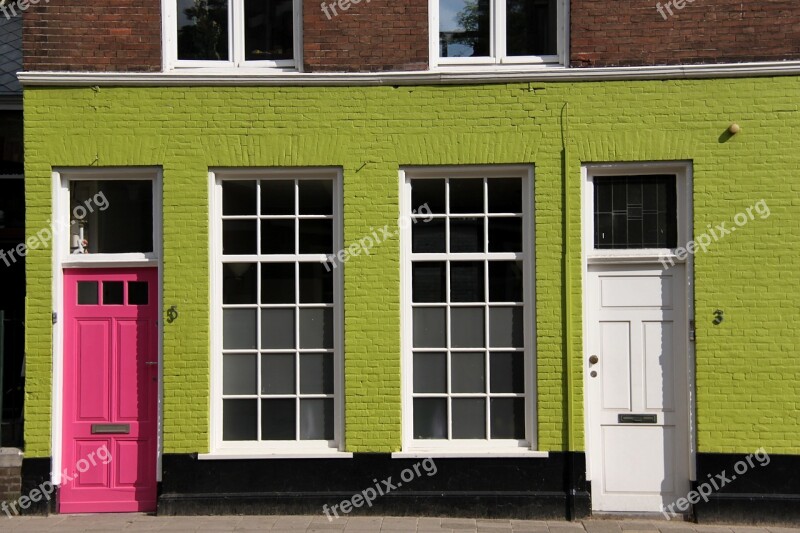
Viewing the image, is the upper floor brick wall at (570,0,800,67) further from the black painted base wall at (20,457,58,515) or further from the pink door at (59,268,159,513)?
the black painted base wall at (20,457,58,515)

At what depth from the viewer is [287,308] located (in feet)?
26.7

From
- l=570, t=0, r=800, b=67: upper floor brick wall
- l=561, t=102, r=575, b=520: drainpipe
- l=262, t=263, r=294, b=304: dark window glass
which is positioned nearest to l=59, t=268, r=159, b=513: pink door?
l=262, t=263, r=294, b=304: dark window glass

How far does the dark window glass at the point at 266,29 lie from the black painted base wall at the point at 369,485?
403 cm

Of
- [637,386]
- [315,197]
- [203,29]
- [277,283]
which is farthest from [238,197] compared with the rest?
[637,386]

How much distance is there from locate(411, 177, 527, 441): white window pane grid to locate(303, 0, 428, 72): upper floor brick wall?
1308mm

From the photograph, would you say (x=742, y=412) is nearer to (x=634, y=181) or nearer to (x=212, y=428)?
(x=634, y=181)

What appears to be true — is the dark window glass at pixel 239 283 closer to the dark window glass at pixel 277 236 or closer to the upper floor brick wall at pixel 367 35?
the dark window glass at pixel 277 236

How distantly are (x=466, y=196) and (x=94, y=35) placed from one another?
397 cm

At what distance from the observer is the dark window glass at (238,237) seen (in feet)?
26.9

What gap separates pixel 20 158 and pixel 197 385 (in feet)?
14.4

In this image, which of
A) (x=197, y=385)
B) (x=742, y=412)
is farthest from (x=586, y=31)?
(x=197, y=385)

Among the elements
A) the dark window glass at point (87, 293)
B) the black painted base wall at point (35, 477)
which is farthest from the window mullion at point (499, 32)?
the black painted base wall at point (35, 477)

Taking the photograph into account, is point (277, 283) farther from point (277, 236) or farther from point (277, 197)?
point (277, 197)

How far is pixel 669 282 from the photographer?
7.99m
